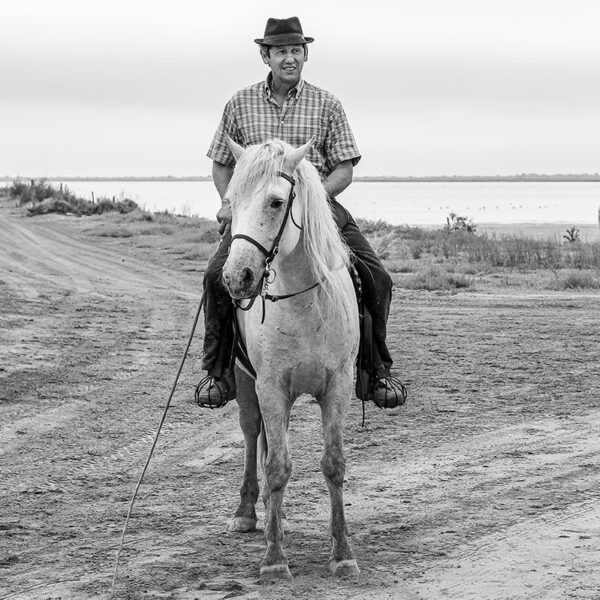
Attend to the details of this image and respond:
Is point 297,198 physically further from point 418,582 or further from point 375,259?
point 418,582

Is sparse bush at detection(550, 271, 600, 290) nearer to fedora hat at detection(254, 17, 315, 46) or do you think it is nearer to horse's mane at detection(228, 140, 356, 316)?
fedora hat at detection(254, 17, 315, 46)

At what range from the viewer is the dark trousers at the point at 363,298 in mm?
6613

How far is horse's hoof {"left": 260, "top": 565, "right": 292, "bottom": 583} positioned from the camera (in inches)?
228

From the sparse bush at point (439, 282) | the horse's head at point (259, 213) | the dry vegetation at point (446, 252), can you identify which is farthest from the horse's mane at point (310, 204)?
the sparse bush at point (439, 282)

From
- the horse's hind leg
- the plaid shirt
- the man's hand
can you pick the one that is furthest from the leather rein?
the plaid shirt

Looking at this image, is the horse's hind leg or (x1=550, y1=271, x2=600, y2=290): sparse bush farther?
(x1=550, y1=271, x2=600, y2=290): sparse bush

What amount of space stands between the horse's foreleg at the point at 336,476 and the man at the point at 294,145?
74 centimetres

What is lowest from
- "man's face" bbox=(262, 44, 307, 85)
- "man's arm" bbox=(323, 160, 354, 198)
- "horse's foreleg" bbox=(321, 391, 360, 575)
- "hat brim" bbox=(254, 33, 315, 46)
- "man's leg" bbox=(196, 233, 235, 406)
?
"horse's foreleg" bbox=(321, 391, 360, 575)

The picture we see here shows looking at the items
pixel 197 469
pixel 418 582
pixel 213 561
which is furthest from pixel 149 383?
pixel 418 582

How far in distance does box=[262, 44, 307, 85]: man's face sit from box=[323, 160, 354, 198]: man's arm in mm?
611

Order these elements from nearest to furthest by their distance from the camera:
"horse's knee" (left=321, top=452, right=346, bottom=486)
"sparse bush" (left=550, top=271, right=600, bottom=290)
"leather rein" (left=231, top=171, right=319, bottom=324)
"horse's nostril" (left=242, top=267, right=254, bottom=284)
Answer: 1. "horse's nostril" (left=242, top=267, right=254, bottom=284)
2. "leather rein" (left=231, top=171, right=319, bottom=324)
3. "horse's knee" (left=321, top=452, right=346, bottom=486)
4. "sparse bush" (left=550, top=271, right=600, bottom=290)

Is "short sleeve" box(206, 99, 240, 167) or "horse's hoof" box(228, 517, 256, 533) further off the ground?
"short sleeve" box(206, 99, 240, 167)

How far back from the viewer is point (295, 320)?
19.2 feet

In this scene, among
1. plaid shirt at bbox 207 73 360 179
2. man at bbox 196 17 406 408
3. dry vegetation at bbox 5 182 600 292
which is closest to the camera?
man at bbox 196 17 406 408
